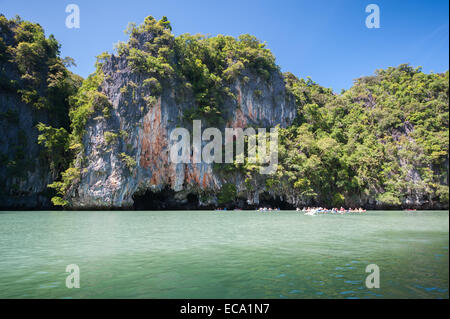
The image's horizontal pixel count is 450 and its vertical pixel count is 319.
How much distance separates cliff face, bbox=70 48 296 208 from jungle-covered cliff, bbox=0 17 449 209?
0.34ft

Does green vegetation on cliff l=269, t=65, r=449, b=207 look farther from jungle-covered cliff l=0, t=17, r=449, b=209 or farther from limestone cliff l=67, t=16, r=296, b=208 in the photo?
limestone cliff l=67, t=16, r=296, b=208

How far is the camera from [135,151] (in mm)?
28797

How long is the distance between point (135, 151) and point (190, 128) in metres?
6.43

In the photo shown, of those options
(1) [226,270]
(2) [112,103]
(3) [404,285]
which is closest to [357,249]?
(3) [404,285]

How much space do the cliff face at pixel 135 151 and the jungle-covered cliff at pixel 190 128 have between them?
0.10m

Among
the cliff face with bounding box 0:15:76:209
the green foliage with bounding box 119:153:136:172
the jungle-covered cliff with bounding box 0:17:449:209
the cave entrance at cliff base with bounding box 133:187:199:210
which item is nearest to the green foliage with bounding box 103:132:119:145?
the jungle-covered cliff with bounding box 0:17:449:209

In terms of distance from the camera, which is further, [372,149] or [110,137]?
[372,149]

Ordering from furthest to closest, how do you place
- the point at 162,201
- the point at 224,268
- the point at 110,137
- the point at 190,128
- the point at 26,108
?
1. the point at 162,201
2. the point at 190,128
3. the point at 26,108
4. the point at 110,137
5. the point at 224,268

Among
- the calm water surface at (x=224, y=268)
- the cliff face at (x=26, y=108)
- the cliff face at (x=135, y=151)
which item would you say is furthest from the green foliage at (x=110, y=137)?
the calm water surface at (x=224, y=268)

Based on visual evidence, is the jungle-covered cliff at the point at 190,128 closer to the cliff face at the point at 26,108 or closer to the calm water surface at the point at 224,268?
the cliff face at the point at 26,108

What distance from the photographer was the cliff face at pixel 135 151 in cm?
2777

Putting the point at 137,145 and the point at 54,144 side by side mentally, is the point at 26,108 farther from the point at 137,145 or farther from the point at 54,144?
the point at 137,145

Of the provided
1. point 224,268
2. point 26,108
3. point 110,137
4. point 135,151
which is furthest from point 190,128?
point 224,268

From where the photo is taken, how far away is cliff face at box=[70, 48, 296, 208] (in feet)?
91.1
